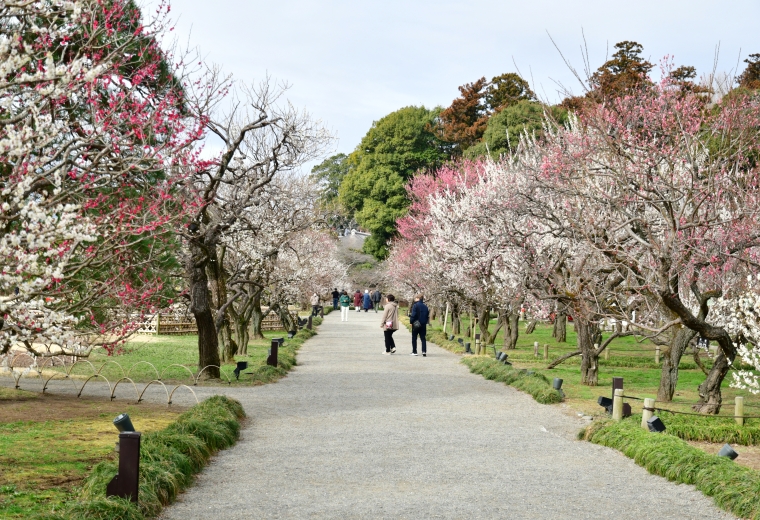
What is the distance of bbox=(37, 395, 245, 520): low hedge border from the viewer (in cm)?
595

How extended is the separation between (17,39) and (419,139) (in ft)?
Result: 170

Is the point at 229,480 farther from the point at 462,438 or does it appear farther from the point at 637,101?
the point at 637,101

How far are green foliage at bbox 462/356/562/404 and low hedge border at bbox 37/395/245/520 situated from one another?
600 centimetres

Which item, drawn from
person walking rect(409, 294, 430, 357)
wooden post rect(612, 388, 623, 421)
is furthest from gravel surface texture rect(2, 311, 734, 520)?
person walking rect(409, 294, 430, 357)

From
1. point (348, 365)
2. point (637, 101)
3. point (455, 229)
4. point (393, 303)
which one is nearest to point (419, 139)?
point (455, 229)

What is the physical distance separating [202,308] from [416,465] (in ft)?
29.4

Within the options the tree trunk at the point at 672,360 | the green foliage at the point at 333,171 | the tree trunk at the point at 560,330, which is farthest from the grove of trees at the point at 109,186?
the green foliage at the point at 333,171

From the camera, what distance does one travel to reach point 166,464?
7.55 meters

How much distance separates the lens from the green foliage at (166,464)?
19.6 ft

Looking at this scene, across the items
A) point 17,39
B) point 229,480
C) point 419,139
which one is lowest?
point 229,480

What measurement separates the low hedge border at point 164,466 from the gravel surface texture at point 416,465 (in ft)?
0.54

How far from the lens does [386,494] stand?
7.45 metres

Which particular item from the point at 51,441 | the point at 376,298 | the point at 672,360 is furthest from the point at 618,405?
the point at 376,298

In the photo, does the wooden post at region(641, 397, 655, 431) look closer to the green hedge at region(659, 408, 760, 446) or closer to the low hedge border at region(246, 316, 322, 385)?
the green hedge at region(659, 408, 760, 446)
